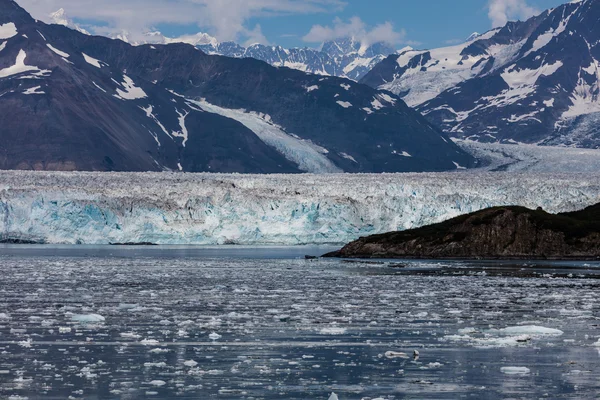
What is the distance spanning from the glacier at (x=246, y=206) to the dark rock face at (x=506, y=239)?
9694 millimetres

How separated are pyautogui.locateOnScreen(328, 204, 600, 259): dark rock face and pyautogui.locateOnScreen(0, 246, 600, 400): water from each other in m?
25.4

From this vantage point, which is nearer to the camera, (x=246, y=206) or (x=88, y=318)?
(x=88, y=318)

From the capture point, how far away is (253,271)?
151 ft

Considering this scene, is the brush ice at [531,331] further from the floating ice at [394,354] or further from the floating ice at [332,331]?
the floating ice at [394,354]

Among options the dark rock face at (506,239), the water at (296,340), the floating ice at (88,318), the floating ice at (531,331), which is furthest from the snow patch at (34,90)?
the floating ice at (531,331)

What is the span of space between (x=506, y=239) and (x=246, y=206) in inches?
855

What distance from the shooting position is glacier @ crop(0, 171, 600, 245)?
245ft

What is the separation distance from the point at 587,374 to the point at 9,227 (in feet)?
216

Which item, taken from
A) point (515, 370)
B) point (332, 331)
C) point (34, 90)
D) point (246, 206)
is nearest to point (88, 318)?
point (332, 331)

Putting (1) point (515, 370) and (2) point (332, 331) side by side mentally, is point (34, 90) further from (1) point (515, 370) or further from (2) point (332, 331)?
(1) point (515, 370)

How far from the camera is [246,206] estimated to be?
76125 mm

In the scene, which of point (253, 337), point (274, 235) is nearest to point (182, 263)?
point (274, 235)

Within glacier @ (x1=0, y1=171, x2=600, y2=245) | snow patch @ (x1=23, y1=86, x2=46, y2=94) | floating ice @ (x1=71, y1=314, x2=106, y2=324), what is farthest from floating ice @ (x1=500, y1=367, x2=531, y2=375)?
snow patch @ (x1=23, y1=86, x2=46, y2=94)

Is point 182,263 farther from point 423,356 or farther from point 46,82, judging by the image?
point 46,82
